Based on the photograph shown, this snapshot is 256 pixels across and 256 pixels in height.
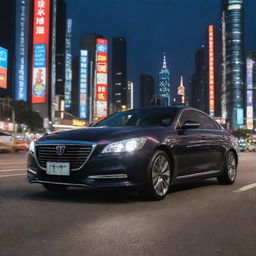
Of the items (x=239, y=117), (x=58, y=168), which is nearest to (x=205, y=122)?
(x=58, y=168)

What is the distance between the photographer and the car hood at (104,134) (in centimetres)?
575

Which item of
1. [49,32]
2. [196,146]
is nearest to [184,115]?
[196,146]

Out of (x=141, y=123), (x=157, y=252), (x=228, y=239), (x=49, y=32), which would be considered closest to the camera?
(x=157, y=252)

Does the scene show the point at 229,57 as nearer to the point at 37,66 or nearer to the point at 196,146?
the point at 37,66

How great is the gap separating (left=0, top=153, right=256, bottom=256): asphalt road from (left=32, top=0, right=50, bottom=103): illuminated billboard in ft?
241

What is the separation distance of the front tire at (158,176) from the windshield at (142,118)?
2.50 feet

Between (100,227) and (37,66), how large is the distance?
258 feet

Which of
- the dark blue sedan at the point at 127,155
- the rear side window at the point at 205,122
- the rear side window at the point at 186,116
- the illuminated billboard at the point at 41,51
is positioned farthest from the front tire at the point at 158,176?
the illuminated billboard at the point at 41,51

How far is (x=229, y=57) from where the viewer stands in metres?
171

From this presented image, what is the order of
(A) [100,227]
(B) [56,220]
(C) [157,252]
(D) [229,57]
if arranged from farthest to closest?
(D) [229,57], (B) [56,220], (A) [100,227], (C) [157,252]

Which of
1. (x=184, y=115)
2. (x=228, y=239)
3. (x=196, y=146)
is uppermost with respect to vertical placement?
(x=184, y=115)

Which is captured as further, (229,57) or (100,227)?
(229,57)

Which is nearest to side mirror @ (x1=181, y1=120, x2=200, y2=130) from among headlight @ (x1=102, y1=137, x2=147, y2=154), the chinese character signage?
headlight @ (x1=102, y1=137, x2=147, y2=154)

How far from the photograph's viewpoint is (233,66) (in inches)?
6713
